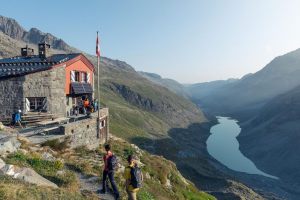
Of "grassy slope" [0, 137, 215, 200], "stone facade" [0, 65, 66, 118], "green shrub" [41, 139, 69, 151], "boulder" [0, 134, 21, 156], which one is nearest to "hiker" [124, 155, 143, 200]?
"grassy slope" [0, 137, 215, 200]

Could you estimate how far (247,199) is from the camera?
8200 cm

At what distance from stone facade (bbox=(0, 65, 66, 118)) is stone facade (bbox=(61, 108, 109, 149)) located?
5127mm

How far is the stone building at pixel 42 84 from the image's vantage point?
3300 centimetres

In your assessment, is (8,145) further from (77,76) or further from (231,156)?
(231,156)

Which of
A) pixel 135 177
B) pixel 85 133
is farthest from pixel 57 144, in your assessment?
pixel 135 177

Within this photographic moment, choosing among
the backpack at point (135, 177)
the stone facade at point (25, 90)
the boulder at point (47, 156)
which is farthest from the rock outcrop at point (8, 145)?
the stone facade at point (25, 90)

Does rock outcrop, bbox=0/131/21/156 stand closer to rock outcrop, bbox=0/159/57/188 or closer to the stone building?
rock outcrop, bbox=0/159/57/188

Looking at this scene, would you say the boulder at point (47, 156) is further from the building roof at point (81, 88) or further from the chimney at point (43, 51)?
the chimney at point (43, 51)

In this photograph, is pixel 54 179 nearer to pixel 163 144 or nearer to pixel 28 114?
pixel 28 114

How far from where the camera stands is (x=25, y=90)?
3306 cm

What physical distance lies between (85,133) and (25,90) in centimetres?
777

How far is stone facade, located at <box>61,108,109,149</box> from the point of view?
91.2ft

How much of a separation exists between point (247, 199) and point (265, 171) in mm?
60185

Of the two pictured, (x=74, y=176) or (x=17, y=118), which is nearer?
(x=74, y=176)
